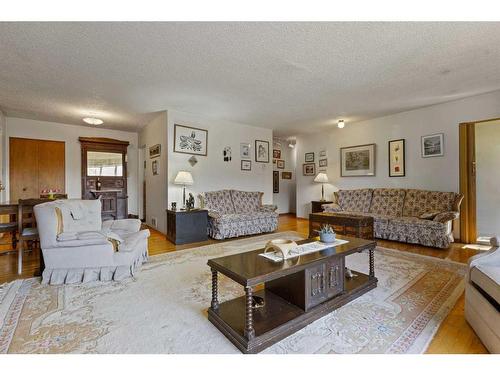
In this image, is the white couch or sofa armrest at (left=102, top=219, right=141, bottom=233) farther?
sofa armrest at (left=102, top=219, right=141, bottom=233)

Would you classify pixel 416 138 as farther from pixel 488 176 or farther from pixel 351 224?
pixel 351 224

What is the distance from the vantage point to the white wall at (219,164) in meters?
4.86

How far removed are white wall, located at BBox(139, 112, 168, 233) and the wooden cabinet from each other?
2.74ft

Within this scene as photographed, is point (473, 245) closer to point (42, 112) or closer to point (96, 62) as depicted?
point (96, 62)

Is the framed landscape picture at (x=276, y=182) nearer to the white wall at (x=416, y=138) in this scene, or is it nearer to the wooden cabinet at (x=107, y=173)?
the white wall at (x=416, y=138)

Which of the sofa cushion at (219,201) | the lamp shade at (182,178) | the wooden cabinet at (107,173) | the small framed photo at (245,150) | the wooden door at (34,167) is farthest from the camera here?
the wooden cabinet at (107,173)

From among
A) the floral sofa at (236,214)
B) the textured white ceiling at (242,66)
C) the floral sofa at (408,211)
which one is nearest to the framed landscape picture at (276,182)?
the floral sofa at (236,214)

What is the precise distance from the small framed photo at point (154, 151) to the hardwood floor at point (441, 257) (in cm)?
167

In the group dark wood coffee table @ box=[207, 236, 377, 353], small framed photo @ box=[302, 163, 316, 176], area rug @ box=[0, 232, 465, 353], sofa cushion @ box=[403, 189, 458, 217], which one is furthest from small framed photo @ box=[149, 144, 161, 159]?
sofa cushion @ box=[403, 189, 458, 217]

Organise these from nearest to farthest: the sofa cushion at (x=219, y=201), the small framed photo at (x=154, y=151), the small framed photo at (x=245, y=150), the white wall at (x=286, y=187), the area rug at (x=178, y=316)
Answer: the area rug at (x=178, y=316), the sofa cushion at (x=219, y=201), the small framed photo at (x=154, y=151), the small framed photo at (x=245, y=150), the white wall at (x=286, y=187)

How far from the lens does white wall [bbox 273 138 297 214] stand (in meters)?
8.61

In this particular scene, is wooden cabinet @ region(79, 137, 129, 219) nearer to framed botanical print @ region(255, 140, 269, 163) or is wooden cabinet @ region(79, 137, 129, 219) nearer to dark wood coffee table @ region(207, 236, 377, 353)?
framed botanical print @ region(255, 140, 269, 163)

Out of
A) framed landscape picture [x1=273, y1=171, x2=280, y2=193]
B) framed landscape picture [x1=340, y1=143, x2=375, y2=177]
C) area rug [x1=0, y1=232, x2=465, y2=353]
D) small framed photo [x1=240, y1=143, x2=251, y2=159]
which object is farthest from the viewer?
framed landscape picture [x1=273, y1=171, x2=280, y2=193]

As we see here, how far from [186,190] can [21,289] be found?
3.01 meters
